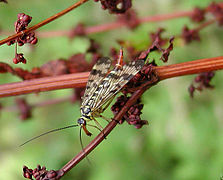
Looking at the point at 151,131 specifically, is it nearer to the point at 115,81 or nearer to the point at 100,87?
the point at 100,87

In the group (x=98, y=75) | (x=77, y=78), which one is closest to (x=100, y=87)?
(x=98, y=75)

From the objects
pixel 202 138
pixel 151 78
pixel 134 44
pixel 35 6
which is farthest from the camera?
pixel 35 6

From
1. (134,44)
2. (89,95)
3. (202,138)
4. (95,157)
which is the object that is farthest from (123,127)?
(89,95)

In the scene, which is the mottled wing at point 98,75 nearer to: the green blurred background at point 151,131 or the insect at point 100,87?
the insect at point 100,87

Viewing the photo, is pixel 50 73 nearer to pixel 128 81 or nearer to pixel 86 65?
pixel 86 65

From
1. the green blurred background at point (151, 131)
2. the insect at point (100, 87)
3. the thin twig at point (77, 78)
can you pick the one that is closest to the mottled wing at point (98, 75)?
the insect at point (100, 87)

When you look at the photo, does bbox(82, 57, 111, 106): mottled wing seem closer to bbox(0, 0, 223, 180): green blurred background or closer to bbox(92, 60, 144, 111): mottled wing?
bbox(92, 60, 144, 111): mottled wing
